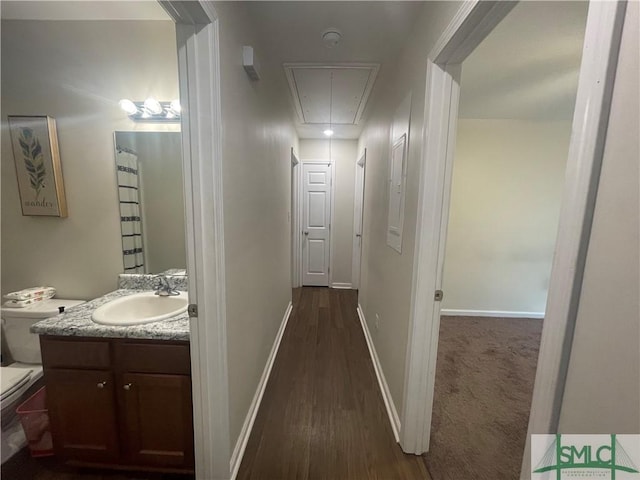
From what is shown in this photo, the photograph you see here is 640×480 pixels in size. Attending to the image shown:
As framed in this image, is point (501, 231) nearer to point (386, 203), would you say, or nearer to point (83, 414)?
point (386, 203)

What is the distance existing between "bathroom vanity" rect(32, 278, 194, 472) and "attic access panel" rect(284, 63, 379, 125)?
6.70 feet

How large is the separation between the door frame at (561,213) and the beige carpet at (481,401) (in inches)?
8.6

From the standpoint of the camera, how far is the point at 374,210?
2.56m

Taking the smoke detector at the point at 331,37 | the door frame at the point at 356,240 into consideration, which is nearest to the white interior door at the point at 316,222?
the door frame at the point at 356,240

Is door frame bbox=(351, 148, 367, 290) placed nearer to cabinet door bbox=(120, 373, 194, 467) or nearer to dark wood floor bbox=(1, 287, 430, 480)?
dark wood floor bbox=(1, 287, 430, 480)

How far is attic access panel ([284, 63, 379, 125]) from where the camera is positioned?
199cm

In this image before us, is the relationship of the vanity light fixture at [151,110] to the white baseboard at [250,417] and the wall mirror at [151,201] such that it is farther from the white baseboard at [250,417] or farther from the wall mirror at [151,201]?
the white baseboard at [250,417]

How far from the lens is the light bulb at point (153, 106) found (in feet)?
4.99

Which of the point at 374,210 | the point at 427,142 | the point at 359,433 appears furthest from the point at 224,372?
the point at 374,210

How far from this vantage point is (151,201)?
5.64 feet

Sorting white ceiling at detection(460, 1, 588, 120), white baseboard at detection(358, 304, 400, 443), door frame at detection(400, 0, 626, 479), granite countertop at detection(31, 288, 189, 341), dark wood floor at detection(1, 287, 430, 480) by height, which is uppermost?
white ceiling at detection(460, 1, 588, 120)

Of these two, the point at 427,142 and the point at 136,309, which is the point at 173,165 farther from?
the point at 427,142

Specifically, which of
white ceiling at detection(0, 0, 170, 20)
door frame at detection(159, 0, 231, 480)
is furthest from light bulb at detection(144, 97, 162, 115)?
door frame at detection(159, 0, 231, 480)

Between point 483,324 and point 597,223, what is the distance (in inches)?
121
